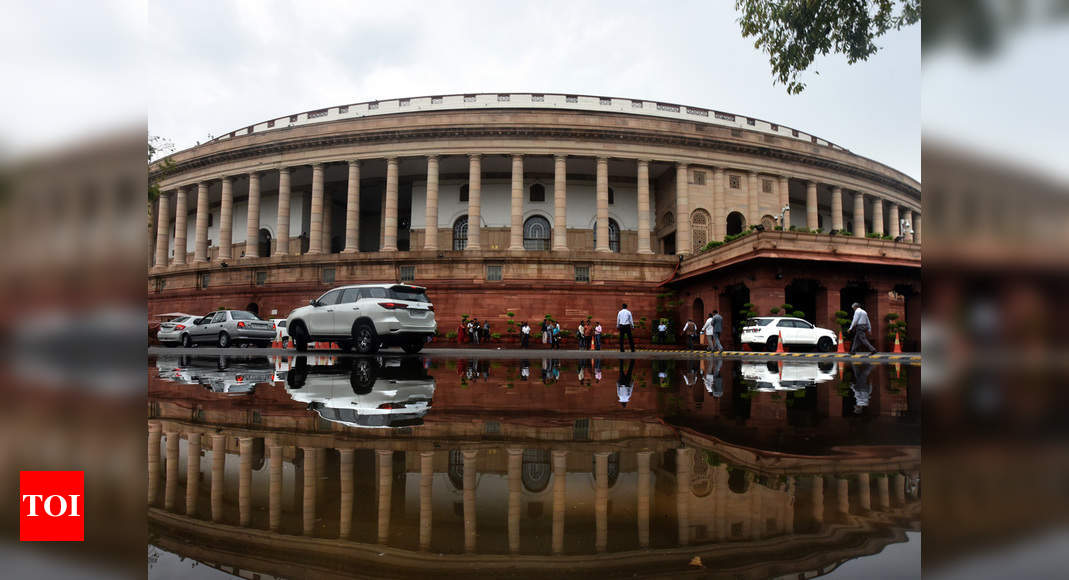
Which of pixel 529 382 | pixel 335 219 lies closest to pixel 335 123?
pixel 335 219

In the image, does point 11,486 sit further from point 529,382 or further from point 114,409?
point 529,382

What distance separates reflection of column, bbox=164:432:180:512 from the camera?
191 cm

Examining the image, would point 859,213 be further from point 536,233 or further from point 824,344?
point 536,233

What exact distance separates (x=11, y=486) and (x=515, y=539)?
1395 millimetres

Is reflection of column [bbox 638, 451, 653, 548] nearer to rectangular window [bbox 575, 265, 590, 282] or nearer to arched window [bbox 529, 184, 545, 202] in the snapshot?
rectangular window [bbox 575, 265, 590, 282]

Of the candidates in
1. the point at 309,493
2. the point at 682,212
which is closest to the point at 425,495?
the point at 309,493

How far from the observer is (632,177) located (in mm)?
35188

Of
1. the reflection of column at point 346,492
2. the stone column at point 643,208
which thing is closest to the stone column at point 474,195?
the stone column at point 643,208

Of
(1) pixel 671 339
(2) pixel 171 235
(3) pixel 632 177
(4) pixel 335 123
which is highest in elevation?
(4) pixel 335 123

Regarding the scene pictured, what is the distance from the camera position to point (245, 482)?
2117mm

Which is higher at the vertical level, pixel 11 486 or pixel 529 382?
pixel 11 486

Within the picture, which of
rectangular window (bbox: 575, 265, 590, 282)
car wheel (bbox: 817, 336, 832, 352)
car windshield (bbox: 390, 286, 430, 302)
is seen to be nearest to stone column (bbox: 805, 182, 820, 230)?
rectangular window (bbox: 575, 265, 590, 282)

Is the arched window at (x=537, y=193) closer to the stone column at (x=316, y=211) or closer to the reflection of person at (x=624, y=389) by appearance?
the stone column at (x=316, y=211)

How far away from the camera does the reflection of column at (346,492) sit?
157 cm
